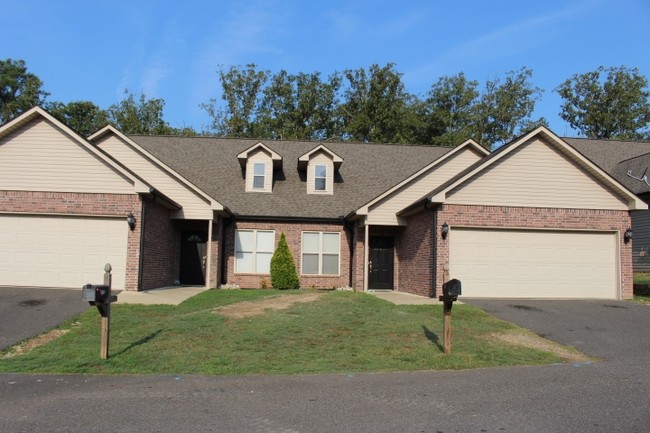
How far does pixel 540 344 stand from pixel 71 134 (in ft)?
45.2

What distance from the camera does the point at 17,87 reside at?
54.9m

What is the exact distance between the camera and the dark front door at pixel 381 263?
66.6 ft

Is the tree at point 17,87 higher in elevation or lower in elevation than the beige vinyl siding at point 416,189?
higher

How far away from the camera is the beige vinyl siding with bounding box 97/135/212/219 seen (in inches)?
717

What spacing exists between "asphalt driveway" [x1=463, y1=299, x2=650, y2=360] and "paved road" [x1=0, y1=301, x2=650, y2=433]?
1.59m

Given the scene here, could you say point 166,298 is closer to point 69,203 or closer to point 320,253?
point 69,203

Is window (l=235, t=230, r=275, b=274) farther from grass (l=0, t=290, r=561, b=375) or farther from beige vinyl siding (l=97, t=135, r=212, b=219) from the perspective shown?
grass (l=0, t=290, r=561, b=375)

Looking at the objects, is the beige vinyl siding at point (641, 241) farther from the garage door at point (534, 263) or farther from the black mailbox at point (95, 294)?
the black mailbox at point (95, 294)

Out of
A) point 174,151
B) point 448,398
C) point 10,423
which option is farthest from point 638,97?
point 10,423

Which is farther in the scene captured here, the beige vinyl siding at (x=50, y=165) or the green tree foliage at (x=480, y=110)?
the green tree foliage at (x=480, y=110)

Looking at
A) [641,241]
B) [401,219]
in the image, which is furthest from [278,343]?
[641,241]

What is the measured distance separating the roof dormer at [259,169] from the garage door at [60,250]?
6706 millimetres

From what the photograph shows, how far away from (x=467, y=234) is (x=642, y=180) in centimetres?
1165

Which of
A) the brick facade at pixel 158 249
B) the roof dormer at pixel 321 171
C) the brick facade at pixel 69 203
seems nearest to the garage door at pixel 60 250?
the brick facade at pixel 69 203
